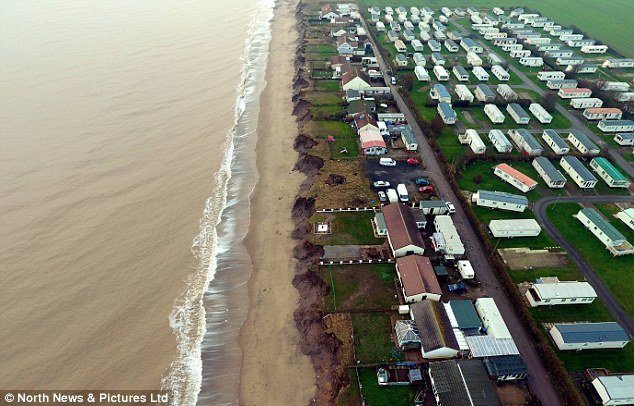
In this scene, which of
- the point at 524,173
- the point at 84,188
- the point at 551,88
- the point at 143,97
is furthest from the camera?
the point at 551,88

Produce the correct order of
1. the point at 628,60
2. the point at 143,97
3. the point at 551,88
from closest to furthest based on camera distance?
1. the point at 143,97
2. the point at 551,88
3. the point at 628,60

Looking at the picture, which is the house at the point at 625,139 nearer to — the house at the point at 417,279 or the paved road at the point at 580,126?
the paved road at the point at 580,126

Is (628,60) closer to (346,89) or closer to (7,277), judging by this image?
(346,89)

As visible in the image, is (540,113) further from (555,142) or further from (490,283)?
(490,283)

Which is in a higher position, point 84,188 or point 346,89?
point 346,89

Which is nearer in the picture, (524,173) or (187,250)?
(187,250)

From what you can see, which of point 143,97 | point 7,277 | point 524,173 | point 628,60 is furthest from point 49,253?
point 628,60

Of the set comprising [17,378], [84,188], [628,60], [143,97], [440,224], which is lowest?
[17,378]
